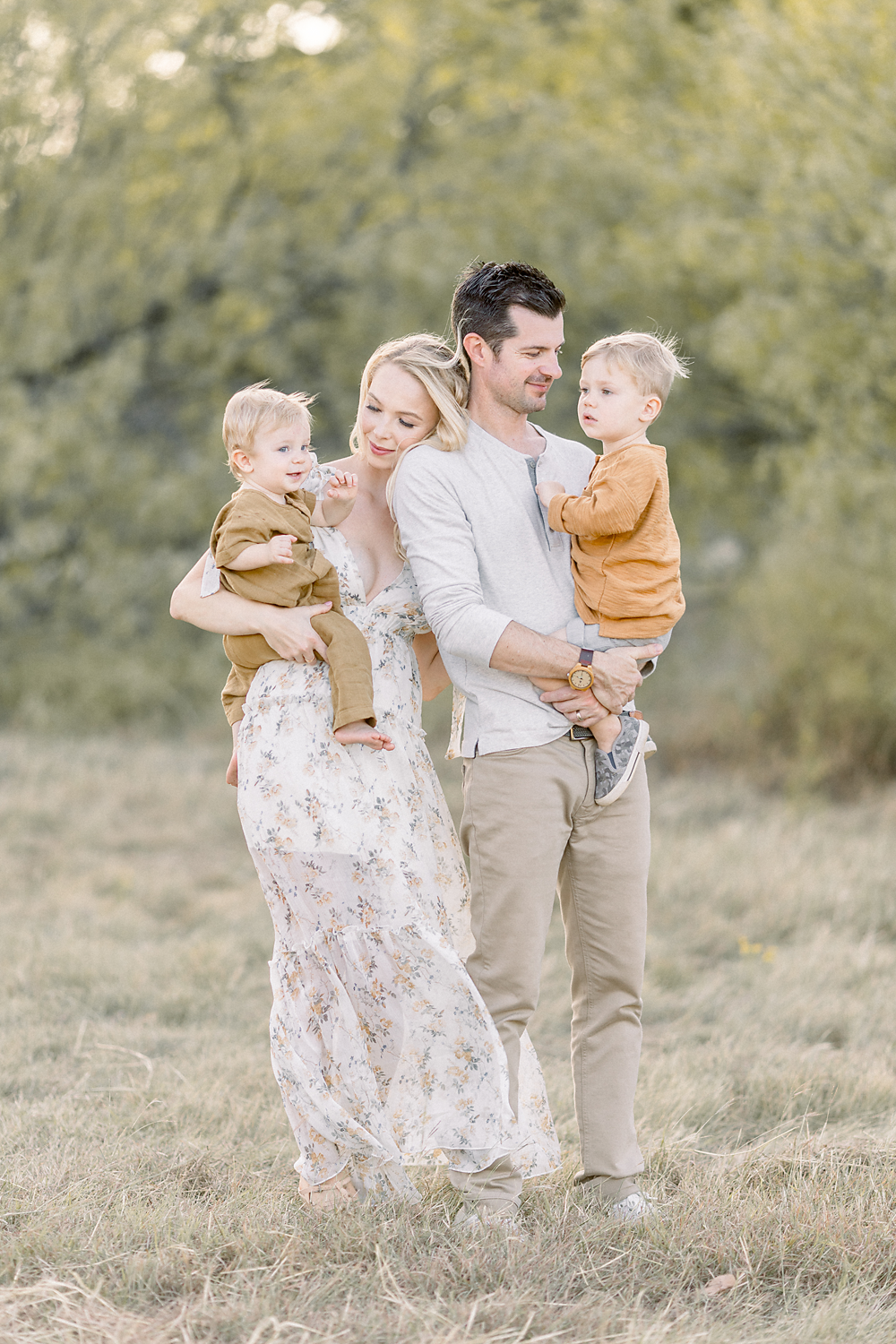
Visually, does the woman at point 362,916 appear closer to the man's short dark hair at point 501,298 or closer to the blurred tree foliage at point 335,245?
the man's short dark hair at point 501,298

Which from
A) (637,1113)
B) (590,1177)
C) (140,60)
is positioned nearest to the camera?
(590,1177)

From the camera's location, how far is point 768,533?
12.2 m

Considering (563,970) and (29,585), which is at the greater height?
(29,585)

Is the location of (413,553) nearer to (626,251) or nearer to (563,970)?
(563,970)

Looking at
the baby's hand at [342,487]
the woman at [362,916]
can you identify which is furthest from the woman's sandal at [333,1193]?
the baby's hand at [342,487]

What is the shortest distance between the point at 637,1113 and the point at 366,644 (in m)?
1.79

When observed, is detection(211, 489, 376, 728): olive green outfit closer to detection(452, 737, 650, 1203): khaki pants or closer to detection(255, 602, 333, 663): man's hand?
detection(255, 602, 333, 663): man's hand

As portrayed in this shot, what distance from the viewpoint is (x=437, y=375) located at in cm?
318

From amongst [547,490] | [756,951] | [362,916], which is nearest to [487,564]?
[547,490]

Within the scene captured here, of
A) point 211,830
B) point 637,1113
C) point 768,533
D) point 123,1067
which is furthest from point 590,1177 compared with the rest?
point 768,533

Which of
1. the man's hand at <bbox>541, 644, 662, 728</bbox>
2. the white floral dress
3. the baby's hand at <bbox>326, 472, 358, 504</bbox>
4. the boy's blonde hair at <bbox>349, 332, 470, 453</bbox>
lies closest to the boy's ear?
the boy's blonde hair at <bbox>349, 332, 470, 453</bbox>

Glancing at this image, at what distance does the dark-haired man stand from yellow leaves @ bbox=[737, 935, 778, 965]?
2705 millimetres

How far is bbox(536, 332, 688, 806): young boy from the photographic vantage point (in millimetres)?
3100

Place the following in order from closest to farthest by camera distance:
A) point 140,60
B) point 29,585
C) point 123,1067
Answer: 1. point 123,1067
2. point 140,60
3. point 29,585
